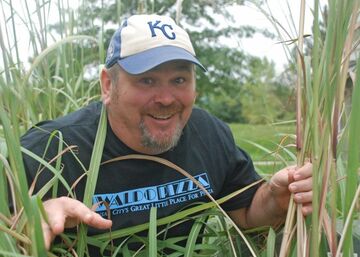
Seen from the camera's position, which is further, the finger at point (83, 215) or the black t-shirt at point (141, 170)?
the black t-shirt at point (141, 170)

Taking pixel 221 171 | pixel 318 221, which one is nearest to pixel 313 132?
pixel 318 221

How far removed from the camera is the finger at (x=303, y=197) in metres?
0.83

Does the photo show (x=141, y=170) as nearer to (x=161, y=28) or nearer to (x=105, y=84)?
(x=105, y=84)

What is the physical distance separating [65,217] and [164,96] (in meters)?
0.46

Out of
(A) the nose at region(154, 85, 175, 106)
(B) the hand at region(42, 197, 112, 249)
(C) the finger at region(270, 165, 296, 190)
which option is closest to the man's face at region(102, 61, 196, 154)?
(A) the nose at region(154, 85, 175, 106)

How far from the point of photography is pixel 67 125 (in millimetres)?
1280

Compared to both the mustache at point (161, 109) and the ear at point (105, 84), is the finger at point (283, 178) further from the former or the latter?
the ear at point (105, 84)

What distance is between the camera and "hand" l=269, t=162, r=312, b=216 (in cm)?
83

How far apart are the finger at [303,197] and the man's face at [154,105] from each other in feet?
1.51

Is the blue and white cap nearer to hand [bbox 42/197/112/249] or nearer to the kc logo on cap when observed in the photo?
the kc logo on cap

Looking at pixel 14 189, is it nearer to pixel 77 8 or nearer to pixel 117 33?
pixel 117 33

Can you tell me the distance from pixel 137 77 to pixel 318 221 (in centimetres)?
64

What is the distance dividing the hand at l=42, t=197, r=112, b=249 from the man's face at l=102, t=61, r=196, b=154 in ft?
1.33

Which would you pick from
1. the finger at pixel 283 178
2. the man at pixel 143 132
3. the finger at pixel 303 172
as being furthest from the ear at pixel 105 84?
the finger at pixel 303 172
